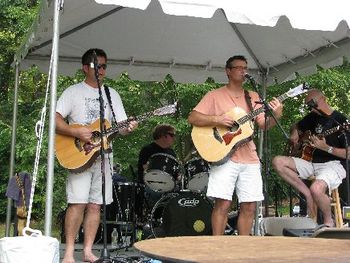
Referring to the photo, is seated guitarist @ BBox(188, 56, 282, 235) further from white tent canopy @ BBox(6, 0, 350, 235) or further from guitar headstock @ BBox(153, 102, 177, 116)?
white tent canopy @ BBox(6, 0, 350, 235)

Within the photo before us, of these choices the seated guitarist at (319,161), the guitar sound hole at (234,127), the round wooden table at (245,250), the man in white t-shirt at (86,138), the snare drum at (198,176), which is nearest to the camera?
the round wooden table at (245,250)

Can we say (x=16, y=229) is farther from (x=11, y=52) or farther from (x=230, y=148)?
(x=11, y=52)

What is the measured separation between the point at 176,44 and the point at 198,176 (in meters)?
1.75

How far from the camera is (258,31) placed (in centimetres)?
697

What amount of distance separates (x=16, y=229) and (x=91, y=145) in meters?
1.66

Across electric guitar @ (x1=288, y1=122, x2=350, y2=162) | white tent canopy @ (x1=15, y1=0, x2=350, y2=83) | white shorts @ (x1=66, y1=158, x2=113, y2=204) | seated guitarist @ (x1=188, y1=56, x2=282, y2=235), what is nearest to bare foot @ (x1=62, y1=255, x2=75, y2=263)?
white shorts @ (x1=66, y1=158, x2=113, y2=204)

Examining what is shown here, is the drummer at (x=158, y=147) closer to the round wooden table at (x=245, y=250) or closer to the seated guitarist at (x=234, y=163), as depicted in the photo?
the seated guitarist at (x=234, y=163)

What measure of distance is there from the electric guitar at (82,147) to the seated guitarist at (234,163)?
0.60 metres

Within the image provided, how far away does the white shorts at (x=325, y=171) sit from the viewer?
5867 millimetres

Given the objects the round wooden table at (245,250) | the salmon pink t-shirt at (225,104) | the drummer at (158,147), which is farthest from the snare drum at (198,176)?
the round wooden table at (245,250)

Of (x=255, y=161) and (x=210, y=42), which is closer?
(x=255, y=161)

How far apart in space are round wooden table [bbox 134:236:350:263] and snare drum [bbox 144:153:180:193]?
459cm

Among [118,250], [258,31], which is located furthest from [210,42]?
[118,250]

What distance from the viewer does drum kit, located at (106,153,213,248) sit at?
6.40 m
